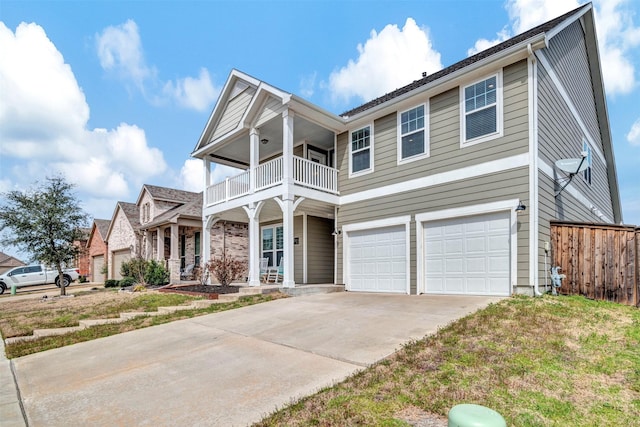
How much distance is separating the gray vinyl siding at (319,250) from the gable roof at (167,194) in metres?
12.9

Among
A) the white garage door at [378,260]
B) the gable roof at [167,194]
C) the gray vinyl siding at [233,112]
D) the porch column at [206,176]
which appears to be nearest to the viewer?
the white garage door at [378,260]

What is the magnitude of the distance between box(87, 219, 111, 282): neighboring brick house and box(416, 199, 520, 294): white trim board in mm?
25659

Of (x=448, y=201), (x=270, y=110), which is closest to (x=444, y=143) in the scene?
(x=448, y=201)

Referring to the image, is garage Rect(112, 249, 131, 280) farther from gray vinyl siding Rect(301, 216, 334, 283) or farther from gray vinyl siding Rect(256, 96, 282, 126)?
gray vinyl siding Rect(256, 96, 282, 126)

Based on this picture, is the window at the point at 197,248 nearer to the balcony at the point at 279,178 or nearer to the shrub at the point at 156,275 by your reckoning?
the shrub at the point at 156,275

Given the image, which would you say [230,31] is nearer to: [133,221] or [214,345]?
[214,345]

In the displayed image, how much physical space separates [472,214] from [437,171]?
155cm

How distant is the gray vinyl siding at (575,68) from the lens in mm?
9859

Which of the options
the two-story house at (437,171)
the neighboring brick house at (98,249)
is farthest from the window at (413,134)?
the neighboring brick house at (98,249)

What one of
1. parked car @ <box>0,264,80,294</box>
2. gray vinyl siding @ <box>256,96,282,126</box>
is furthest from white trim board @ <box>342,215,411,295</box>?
parked car @ <box>0,264,80,294</box>

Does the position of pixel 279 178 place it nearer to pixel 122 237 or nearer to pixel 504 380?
pixel 504 380

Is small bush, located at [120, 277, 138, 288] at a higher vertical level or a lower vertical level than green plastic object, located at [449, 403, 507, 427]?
lower

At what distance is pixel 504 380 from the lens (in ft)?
11.8

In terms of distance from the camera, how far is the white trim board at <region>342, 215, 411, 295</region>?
1012 centimetres
